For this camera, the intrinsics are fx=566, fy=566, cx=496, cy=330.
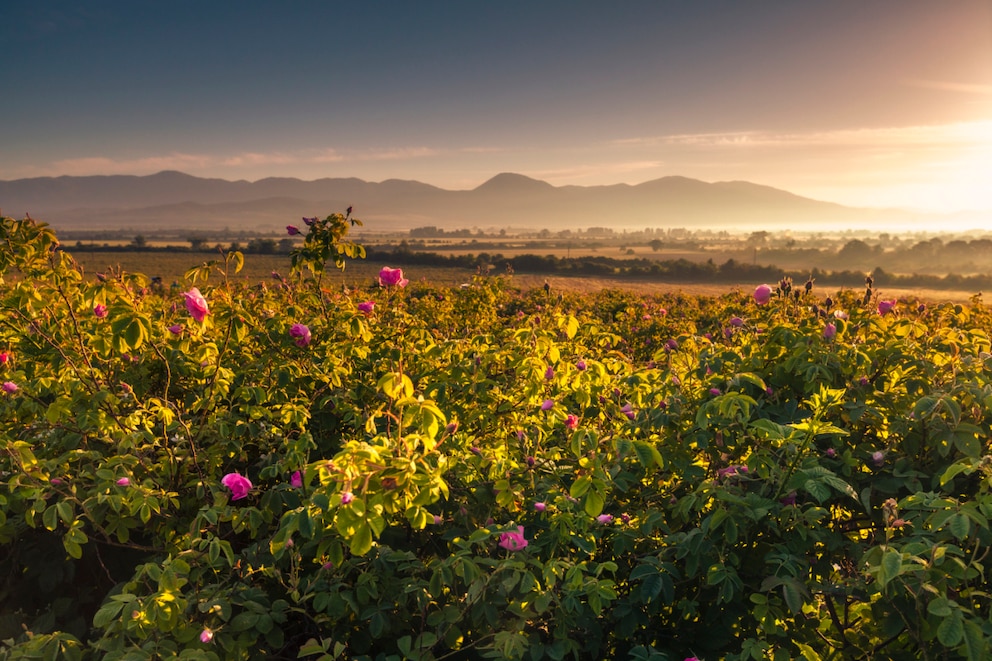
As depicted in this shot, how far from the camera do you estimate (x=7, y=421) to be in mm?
4398

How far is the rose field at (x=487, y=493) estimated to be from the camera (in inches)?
97.4

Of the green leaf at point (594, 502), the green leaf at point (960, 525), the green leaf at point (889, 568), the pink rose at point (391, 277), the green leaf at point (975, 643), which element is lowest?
the green leaf at point (975, 643)

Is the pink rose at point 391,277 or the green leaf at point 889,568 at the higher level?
the pink rose at point 391,277

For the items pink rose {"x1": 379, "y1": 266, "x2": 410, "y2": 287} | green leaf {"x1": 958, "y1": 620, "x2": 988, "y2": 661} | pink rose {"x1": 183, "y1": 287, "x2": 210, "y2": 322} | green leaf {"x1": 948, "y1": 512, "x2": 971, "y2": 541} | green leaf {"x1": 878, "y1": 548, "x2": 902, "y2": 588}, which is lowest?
green leaf {"x1": 958, "y1": 620, "x2": 988, "y2": 661}

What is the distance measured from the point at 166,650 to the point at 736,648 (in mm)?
2807

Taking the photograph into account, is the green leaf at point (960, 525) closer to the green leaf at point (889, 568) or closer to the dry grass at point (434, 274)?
the green leaf at point (889, 568)

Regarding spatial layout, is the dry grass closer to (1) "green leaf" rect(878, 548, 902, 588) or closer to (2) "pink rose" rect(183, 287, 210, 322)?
(2) "pink rose" rect(183, 287, 210, 322)

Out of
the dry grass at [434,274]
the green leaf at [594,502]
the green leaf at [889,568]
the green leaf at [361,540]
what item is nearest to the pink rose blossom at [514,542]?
the green leaf at [594,502]

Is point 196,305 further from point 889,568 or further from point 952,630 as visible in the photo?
point 952,630

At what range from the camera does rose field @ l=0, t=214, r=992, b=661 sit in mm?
2475

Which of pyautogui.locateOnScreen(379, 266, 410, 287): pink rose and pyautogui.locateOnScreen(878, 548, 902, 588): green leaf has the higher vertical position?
pyautogui.locateOnScreen(379, 266, 410, 287): pink rose

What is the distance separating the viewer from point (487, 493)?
3.22 metres

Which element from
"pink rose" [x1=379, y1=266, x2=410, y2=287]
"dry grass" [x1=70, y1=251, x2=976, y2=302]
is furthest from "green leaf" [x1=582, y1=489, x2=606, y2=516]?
"dry grass" [x1=70, y1=251, x2=976, y2=302]

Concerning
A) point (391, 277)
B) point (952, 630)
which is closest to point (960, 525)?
point (952, 630)
